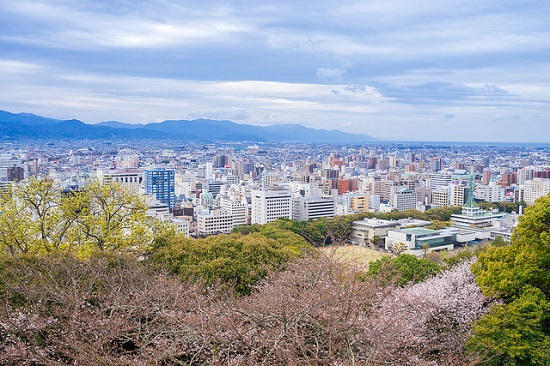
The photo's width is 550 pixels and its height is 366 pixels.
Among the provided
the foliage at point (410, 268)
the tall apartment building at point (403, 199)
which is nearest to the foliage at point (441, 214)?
the tall apartment building at point (403, 199)

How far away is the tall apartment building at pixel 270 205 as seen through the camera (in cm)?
3366

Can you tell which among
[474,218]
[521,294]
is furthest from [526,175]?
[521,294]

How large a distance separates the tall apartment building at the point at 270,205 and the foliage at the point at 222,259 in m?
25.2

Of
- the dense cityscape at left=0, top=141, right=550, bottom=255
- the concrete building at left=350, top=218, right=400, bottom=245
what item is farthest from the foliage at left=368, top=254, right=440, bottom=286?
the concrete building at left=350, top=218, right=400, bottom=245

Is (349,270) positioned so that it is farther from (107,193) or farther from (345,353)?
(107,193)

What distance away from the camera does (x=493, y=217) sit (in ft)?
91.1

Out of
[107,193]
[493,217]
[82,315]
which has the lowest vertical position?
[493,217]

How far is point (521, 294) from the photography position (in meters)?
5.71

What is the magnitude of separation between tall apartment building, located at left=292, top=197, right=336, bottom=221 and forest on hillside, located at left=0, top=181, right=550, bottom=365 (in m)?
26.7

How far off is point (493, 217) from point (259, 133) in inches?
6587

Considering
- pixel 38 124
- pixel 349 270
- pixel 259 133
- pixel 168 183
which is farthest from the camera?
pixel 259 133

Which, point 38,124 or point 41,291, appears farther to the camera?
point 38,124

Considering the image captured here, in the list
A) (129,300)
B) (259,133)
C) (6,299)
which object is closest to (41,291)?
(6,299)

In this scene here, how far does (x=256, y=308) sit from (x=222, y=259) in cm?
277
